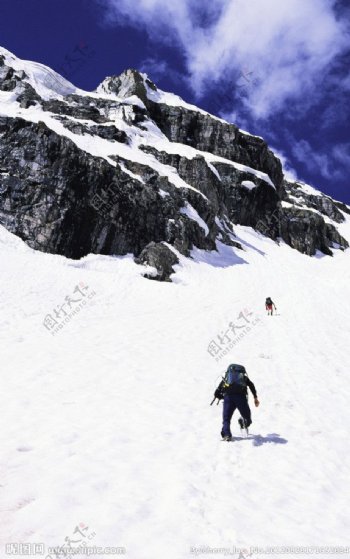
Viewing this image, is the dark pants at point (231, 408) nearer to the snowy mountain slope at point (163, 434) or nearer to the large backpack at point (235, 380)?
the large backpack at point (235, 380)

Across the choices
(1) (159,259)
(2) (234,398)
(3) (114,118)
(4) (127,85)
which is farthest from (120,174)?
(4) (127,85)

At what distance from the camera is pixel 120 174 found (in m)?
45.8

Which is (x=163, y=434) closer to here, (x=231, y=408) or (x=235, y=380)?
(x=231, y=408)

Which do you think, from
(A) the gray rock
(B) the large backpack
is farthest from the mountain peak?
(B) the large backpack

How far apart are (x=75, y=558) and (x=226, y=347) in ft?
48.1

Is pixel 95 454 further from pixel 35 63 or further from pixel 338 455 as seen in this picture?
pixel 35 63

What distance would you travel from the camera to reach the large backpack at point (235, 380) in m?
9.84

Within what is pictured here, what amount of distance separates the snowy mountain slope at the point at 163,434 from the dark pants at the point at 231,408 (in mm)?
362

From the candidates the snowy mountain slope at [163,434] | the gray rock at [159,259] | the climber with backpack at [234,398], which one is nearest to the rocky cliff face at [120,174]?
the gray rock at [159,259]

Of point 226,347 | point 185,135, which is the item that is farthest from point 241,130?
point 226,347

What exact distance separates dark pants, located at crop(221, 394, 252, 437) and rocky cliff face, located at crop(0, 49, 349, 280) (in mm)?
28475

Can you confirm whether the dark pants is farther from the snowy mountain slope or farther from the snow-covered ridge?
the snow-covered ridge

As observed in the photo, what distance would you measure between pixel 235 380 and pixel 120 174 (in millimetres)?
39278

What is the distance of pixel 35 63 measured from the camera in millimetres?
86625
